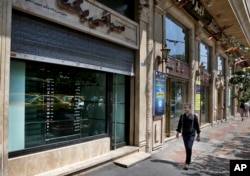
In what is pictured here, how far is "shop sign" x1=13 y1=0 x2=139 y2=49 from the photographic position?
5.05 meters

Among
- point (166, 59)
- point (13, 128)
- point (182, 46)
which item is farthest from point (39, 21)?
point (182, 46)

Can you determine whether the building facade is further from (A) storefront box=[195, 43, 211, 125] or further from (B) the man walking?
(A) storefront box=[195, 43, 211, 125]

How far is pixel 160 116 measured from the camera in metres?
9.30

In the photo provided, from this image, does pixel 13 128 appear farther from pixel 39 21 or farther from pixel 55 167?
pixel 39 21

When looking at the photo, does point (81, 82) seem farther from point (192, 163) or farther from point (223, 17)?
point (223, 17)

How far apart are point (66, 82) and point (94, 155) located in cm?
198

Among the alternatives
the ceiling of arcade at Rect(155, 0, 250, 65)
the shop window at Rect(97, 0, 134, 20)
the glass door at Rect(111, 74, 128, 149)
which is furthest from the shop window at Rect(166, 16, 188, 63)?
the glass door at Rect(111, 74, 128, 149)

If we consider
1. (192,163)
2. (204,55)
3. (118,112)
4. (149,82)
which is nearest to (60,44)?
(118,112)

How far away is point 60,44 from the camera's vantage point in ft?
18.7

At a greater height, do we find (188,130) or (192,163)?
(188,130)

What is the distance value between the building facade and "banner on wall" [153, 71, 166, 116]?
3cm

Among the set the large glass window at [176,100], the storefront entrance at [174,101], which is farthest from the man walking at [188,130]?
the large glass window at [176,100]

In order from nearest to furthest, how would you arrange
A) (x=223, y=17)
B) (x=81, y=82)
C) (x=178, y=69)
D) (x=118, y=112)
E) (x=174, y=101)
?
(x=81, y=82) → (x=118, y=112) → (x=178, y=69) → (x=174, y=101) → (x=223, y=17)

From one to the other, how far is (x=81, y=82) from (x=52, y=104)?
1.08m
